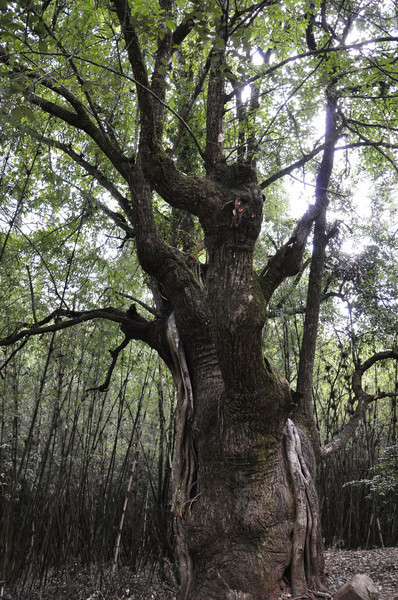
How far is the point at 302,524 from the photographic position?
8.07 feet

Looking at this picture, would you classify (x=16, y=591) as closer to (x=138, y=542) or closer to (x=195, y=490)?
(x=138, y=542)

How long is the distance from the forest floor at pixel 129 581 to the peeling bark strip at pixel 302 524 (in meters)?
0.77

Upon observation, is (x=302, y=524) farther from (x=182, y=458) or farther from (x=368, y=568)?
(x=368, y=568)

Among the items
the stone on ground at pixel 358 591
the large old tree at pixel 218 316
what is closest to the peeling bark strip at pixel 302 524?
the large old tree at pixel 218 316

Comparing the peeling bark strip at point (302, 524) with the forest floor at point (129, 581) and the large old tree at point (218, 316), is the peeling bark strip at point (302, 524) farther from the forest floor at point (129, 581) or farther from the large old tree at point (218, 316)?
the forest floor at point (129, 581)

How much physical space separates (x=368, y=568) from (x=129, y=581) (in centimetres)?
185

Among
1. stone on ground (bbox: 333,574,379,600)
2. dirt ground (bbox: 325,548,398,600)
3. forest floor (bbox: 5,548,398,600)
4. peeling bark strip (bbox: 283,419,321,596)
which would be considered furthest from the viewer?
forest floor (bbox: 5,548,398,600)

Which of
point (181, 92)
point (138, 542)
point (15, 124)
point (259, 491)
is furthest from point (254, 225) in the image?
point (138, 542)

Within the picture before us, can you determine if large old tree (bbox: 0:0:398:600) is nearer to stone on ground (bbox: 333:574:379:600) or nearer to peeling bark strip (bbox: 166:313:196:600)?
peeling bark strip (bbox: 166:313:196:600)

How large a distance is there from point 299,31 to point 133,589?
15.4ft

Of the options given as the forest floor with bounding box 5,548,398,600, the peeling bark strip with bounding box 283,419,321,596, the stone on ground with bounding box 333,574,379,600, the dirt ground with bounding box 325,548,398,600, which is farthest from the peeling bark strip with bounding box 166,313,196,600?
the forest floor with bounding box 5,548,398,600

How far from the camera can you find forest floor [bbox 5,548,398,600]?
3352 mm

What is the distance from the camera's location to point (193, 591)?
2.36m

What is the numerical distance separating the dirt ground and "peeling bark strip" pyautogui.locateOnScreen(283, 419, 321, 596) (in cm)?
37
